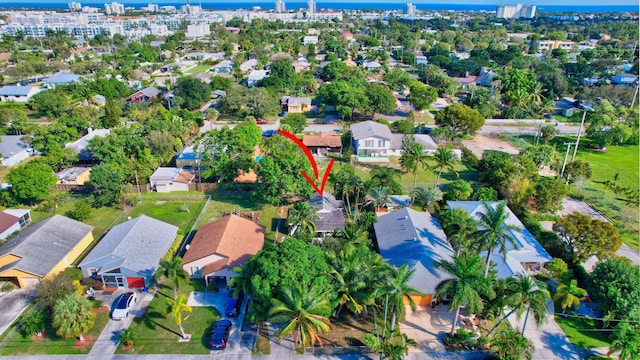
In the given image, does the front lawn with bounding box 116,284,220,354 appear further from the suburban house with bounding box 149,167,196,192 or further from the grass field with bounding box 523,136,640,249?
the grass field with bounding box 523,136,640,249

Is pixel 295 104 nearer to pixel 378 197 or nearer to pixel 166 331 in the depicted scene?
pixel 378 197

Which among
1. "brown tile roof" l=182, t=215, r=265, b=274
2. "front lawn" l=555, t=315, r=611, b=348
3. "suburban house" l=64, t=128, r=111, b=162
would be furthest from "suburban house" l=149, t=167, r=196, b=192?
"front lawn" l=555, t=315, r=611, b=348

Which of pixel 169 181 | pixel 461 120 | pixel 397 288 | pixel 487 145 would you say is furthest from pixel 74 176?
pixel 487 145

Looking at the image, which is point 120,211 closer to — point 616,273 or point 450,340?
point 450,340

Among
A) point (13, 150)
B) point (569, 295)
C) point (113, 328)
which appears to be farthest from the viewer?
point (13, 150)

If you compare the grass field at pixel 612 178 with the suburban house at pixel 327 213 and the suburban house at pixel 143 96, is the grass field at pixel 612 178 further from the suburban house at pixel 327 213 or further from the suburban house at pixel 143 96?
the suburban house at pixel 143 96

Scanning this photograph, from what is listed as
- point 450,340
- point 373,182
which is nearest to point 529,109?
point 373,182
